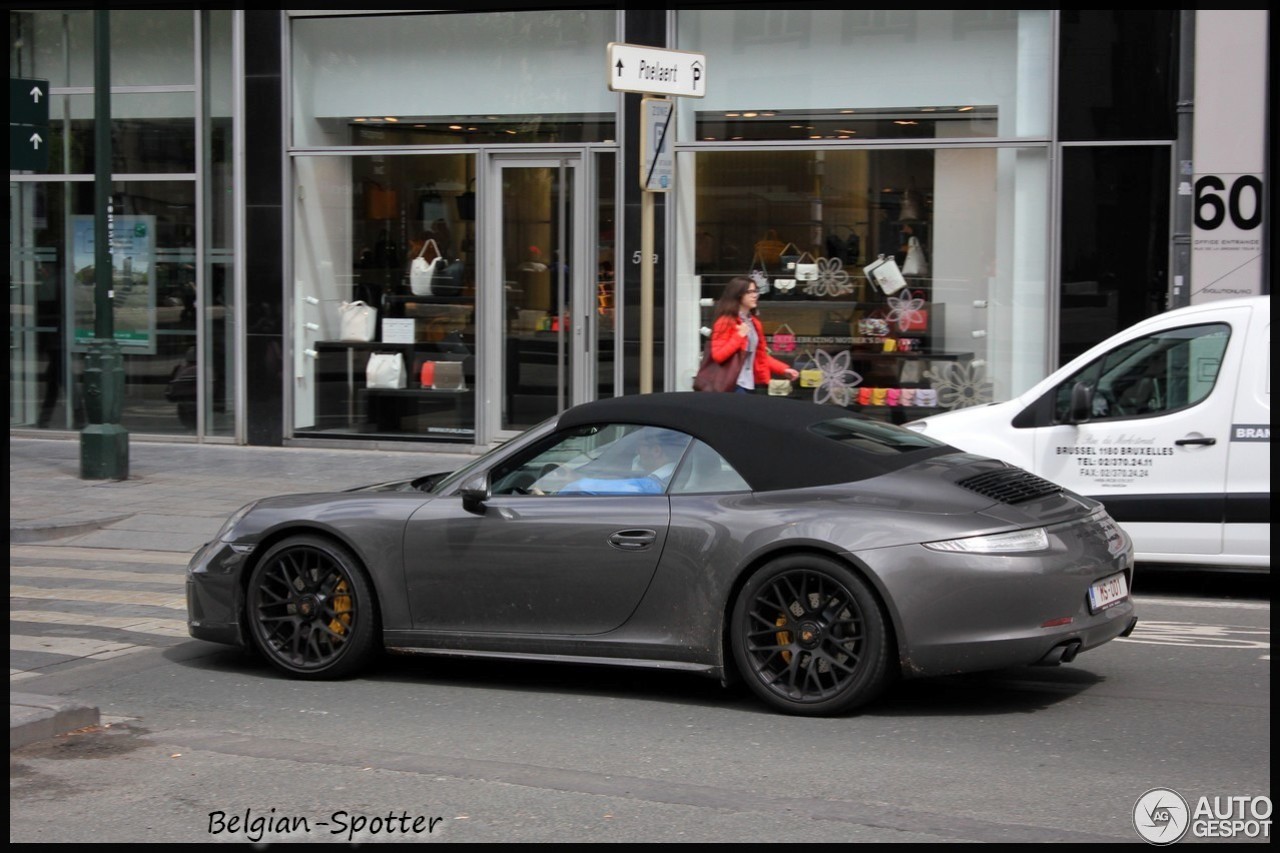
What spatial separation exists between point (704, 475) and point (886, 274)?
8.79 meters

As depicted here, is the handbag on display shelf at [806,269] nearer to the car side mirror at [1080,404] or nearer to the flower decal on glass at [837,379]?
the flower decal on glass at [837,379]

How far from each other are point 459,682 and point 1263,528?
478 cm

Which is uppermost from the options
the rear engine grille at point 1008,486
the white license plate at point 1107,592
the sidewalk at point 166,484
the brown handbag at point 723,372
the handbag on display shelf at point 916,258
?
the handbag on display shelf at point 916,258

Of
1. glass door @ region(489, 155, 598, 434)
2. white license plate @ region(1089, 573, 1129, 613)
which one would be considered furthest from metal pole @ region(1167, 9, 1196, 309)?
white license plate @ region(1089, 573, 1129, 613)

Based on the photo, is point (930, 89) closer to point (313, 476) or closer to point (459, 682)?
point (313, 476)

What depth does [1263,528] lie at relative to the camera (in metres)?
8.83

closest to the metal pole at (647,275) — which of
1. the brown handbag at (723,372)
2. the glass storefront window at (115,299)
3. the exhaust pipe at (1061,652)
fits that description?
the brown handbag at (723,372)

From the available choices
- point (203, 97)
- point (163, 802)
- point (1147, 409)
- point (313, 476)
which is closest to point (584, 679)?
point (163, 802)

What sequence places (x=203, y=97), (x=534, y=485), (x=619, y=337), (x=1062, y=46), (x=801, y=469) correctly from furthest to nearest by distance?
(x=203, y=97), (x=619, y=337), (x=1062, y=46), (x=534, y=485), (x=801, y=469)

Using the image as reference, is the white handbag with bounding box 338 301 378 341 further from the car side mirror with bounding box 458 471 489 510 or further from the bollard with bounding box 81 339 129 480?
the car side mirror with bounding box 458 471 489 510

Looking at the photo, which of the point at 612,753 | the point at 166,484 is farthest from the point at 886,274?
the point at 612,753

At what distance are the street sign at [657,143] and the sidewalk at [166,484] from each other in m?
4.23

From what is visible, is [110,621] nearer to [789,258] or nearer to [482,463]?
[482,463]

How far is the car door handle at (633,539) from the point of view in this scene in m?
6.50
